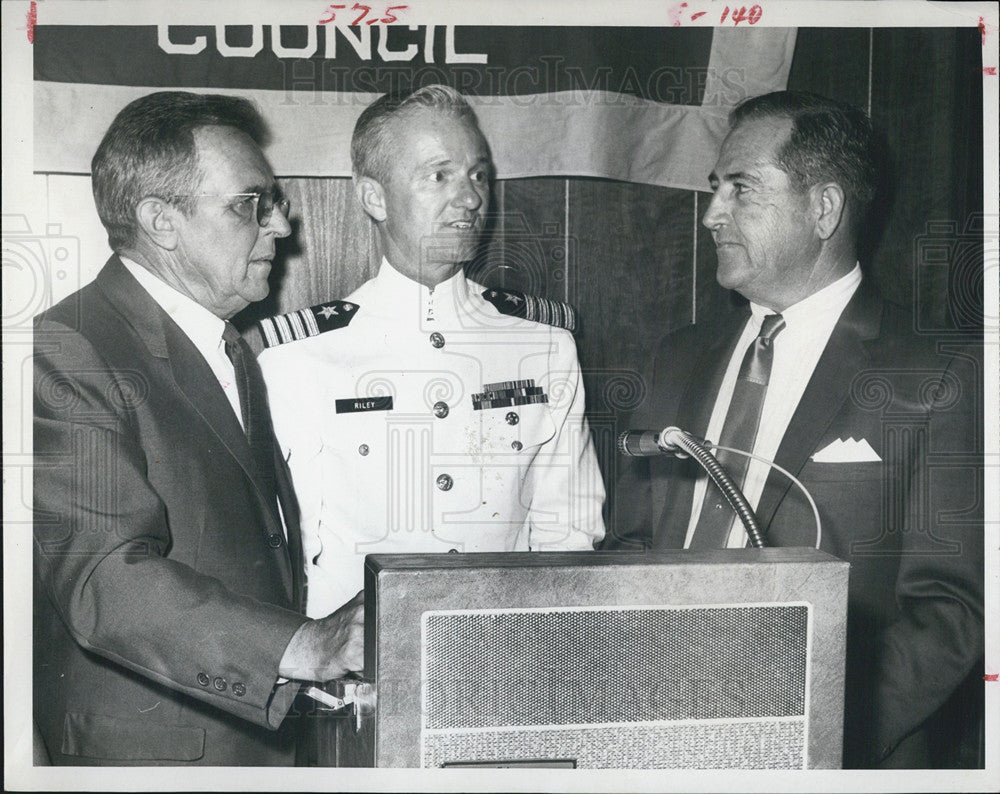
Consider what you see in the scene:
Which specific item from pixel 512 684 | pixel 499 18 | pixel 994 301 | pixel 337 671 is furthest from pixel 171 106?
pixel 994 301

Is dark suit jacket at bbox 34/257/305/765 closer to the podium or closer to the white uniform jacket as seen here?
the white uniform jacket

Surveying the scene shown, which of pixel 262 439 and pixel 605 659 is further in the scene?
pixel 262 439

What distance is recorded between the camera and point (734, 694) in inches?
69.7

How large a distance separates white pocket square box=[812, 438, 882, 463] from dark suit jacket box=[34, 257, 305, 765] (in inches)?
44.6

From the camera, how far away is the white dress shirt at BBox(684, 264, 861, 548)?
2254 mm

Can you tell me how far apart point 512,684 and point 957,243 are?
55.4 inches

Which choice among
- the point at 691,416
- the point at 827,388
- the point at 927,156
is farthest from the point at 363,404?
the point at 927,156

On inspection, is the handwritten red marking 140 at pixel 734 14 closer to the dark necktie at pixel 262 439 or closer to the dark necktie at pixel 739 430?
the dark necktie at pixel 739 430

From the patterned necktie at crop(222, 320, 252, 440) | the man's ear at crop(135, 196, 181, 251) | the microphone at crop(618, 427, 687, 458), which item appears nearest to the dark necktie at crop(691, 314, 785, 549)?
the microphone at crop(618, 427, 687, 458)

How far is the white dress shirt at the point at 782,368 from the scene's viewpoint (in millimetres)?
2254

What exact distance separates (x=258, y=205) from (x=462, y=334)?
1.65 feet

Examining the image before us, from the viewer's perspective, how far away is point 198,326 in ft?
7.19

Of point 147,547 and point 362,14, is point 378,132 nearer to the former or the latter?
point 362,14

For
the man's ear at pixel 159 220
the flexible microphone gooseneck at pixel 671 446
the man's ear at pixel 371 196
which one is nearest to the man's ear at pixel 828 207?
the flexible microphone gooseneck at pixel 671 446
